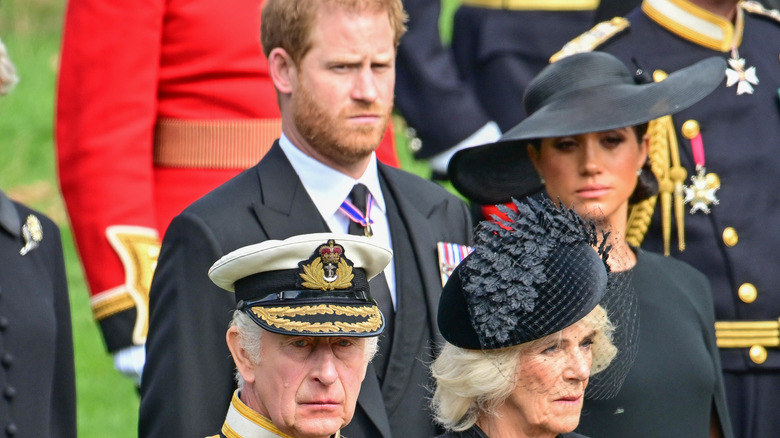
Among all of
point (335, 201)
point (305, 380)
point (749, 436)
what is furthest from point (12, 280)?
point (749, 436)

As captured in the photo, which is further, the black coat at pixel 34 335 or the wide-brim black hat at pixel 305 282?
the black coat at pixel 34 335

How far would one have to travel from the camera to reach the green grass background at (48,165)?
10734mm

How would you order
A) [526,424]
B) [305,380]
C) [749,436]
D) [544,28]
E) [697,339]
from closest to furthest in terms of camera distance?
[305,380], [526,424], [697,339], [749,436], [544,28]

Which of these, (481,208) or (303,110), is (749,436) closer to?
(481,208)

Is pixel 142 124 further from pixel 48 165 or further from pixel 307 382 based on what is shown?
pixel 48 165

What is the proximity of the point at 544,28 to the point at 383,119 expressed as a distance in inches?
92.9

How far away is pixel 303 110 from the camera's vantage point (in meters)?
5.19

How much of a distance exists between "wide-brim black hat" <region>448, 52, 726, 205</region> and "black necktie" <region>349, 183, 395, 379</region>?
72 cm

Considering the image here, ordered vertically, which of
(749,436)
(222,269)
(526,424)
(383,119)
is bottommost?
(749,436)

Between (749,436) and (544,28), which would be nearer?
(749,436)

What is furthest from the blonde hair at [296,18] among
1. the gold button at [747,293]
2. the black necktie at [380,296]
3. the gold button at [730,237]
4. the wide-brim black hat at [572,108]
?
the gold button at [747,293]

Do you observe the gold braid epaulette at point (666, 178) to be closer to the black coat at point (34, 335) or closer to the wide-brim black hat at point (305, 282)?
the wide-brim black hat at point (305, 282)

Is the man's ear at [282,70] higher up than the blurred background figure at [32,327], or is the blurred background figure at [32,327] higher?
the man's ear at [282,70]

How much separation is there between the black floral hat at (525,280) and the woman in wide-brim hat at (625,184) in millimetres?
663
